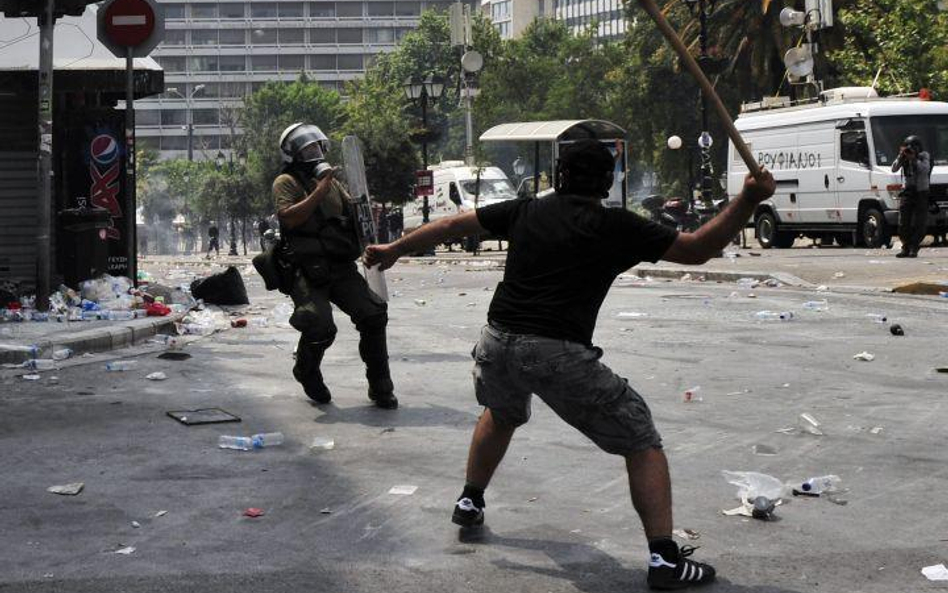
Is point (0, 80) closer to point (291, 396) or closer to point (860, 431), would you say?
point (291, 396)

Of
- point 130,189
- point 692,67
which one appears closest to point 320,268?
point 692,67

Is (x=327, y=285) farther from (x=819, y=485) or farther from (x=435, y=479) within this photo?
(x=819, y=485)

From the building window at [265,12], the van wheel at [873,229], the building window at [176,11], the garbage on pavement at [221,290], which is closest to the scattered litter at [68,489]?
the garbage on pavement at [221,290]

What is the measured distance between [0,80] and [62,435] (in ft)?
35.9

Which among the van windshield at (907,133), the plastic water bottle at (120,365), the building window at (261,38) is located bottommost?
the plastic water bottle at (120,365)

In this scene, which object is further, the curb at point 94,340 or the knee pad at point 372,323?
the curb at point 94,340

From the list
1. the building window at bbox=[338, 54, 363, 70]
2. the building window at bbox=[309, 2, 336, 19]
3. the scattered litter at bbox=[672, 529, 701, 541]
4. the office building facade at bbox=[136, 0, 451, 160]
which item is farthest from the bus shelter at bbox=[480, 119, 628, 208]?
the building window at bbox=[309, 2, 336, 19]

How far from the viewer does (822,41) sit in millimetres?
46688

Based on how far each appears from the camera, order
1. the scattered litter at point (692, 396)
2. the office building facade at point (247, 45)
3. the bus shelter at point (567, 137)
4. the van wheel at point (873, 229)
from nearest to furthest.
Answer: the scattered litter at point (692, 396) → the van wheel at point (873, 229) → the bus shelter at point (567, 137) → the office building facade at point (247, 45)

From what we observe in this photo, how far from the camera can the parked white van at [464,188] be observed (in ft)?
153

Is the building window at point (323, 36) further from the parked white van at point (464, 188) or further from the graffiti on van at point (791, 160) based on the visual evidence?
the graffiti on van at point (791, 160)

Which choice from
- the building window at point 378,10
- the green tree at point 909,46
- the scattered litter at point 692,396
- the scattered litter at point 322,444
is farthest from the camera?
the building window at point 378,10

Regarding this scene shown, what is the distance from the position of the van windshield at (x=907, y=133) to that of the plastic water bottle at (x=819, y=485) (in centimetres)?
2391

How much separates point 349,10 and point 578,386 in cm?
16567
